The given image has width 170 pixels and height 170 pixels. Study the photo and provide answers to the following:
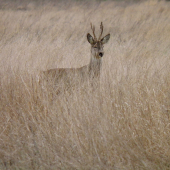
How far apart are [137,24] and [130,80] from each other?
281 inches

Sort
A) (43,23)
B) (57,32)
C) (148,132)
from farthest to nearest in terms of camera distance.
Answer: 1. (43,23)
2. (57,32)
3. (148,132)

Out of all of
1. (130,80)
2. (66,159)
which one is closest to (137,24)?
(130,80)

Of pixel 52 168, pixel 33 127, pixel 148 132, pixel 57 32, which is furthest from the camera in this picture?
pixel 57 32

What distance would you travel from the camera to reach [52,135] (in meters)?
2.77

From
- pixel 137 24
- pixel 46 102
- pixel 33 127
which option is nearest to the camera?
pixel 33 127

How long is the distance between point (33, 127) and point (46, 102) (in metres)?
0.40

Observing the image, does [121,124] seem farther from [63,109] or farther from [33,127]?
[33,127]

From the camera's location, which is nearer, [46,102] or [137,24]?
[46,102]

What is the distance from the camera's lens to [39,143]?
2646 millimetres

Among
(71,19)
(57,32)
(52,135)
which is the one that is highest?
(71,19)

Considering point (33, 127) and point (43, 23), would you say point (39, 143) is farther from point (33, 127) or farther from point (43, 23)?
point (43, 23)

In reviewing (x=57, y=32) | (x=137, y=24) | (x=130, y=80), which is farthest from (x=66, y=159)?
(x=137, y=24)

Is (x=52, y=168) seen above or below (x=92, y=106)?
below

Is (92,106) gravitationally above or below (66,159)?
above
